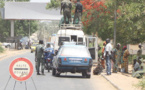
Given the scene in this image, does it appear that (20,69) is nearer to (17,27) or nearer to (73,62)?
(73,62)

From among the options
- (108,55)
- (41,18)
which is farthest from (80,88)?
(41,18)

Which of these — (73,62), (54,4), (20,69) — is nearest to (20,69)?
(20,69)

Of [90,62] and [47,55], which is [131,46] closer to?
[47,55]

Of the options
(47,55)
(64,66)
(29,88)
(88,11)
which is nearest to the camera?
(29,88)

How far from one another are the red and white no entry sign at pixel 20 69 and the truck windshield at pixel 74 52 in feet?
27.1

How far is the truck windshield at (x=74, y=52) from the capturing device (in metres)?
20.9

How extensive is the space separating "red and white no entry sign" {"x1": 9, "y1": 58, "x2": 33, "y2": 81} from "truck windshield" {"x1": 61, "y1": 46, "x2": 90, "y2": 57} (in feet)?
27.1

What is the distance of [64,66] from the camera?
805 inches

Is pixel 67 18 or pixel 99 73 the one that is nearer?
pixel 99 73

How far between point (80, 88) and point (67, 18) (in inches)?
725

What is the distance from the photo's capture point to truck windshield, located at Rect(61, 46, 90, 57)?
20875 mm

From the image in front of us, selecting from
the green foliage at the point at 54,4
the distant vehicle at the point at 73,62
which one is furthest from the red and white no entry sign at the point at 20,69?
the green foliage at the point at 54,4

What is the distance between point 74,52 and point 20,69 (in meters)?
8.72

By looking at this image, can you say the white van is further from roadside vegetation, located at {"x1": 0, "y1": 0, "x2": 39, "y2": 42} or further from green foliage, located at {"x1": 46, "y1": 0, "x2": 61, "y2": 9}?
roadside vegetation, located at {"x1": 0, "y1": 0, "x2": 39, "y2": 42}
